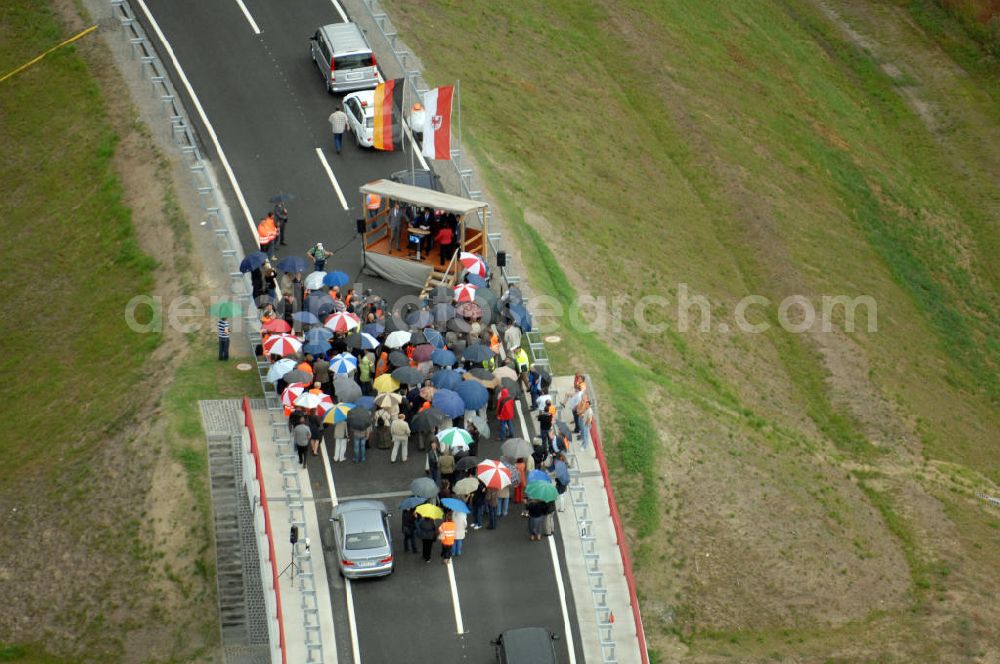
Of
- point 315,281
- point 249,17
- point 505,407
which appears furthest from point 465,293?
point 249,17

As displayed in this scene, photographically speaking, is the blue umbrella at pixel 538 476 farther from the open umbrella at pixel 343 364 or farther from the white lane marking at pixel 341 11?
the white lane marking at pixel 341 11

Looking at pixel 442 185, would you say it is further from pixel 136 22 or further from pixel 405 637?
pixel 405 637

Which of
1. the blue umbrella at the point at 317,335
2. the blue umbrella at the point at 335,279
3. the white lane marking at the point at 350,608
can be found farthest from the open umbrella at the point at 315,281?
the white lane marking at the point at 350,608

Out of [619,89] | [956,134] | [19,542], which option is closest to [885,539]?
[19,542]

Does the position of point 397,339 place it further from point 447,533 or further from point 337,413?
point 447,533

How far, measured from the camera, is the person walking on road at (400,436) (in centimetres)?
3931

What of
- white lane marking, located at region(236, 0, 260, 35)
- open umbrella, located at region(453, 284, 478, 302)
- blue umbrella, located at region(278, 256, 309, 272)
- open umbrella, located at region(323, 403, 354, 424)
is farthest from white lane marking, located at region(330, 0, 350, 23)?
open umbrella, located at region(323, 403, 354, 424)

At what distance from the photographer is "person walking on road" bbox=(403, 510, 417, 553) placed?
36.9 m

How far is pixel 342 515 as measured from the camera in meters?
36.8

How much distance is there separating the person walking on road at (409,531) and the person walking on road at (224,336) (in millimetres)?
9413

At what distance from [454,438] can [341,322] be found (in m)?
5.28

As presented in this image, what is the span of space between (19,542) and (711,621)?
58.2ft

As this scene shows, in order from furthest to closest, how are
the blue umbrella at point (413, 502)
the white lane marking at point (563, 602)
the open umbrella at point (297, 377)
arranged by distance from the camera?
the open umbrella at point (297, 377), the blue umbrella at point (413, 502), the white lane marking at point (563, 602)

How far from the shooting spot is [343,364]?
39938 mm
